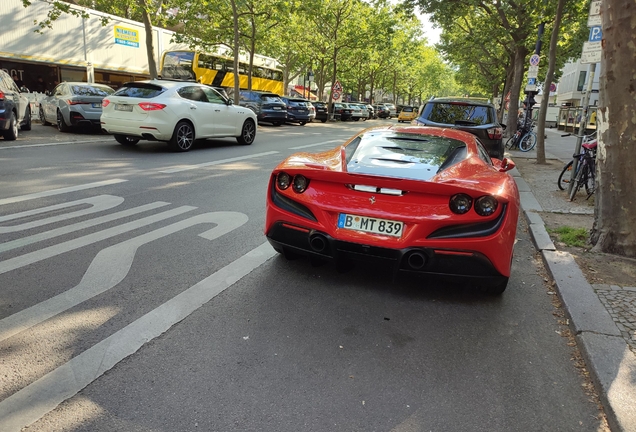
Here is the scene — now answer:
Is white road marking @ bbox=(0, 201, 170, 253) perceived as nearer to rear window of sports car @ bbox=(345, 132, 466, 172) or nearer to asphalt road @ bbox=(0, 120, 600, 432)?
asphalt road @ bbox=(0, 120, 600, 432)

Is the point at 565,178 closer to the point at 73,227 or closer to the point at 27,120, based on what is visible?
the point at 73,227

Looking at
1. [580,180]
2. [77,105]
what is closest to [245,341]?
[580,180]

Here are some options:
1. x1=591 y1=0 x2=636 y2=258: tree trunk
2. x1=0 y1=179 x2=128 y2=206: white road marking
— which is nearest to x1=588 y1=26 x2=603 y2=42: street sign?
x1=591 y1=0 x2=636 y2=258: tree trunk

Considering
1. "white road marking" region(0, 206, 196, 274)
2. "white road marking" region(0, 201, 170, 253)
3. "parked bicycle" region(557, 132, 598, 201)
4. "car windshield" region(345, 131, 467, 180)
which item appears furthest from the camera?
"parked bicycle" region(557, 132, 598, 201)

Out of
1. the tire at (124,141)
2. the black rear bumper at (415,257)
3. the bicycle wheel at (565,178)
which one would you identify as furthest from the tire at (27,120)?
the bicycle wheel at (565,178)

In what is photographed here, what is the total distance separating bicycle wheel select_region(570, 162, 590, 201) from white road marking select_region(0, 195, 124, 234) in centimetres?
714

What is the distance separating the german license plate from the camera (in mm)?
3428

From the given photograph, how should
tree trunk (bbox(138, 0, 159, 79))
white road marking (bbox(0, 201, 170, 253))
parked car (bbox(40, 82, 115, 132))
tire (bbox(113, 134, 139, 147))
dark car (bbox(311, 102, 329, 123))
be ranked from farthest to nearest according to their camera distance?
1. dark car (bbox(311, 102, 329, 123))
2. tree trunk (bbox(138, 0, 159, 79))
3. parked car (bbox(40, 82, 115, 132))
4. tire (bbox(113, 134, 139, 147))
5. white road marking (bbox(0, 201, 170, 253))

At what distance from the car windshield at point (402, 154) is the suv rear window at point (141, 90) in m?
7.68

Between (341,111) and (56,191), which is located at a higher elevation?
(341,111)

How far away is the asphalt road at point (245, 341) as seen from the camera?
236 cm

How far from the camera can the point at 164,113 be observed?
35.2 feet

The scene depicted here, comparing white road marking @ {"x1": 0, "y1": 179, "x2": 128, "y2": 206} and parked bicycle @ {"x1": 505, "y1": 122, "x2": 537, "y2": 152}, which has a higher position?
parked bicycle @ {"x1": 505, "y1": 122, "x2": 537, "y2": 152}

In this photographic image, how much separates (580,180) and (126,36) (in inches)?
1147
